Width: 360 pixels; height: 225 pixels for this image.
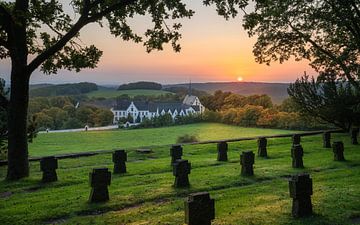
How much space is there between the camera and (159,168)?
619 inches

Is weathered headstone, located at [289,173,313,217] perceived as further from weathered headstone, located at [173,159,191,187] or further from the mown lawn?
weathered headstone, located at [173,159,191,187]

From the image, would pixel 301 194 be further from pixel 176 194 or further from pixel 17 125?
pixel 17 125

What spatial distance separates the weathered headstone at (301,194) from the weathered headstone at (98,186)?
470 cm

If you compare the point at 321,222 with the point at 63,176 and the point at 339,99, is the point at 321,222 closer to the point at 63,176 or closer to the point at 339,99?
the point at 63,176

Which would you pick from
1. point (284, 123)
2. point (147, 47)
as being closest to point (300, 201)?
point (147, 47)

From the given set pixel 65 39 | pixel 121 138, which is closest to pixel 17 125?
pixel 65 39

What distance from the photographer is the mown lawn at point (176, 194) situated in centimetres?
863

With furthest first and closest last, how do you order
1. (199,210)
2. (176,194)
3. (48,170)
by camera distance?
1. (48,170)
2. (176,194)
3. (199,210)

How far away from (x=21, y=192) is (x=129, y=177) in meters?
3.57

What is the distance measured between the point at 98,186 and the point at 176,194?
2204 mm

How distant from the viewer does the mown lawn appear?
8.63 m

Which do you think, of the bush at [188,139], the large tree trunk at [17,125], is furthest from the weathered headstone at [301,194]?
the bush at [188,139]

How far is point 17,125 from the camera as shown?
14.0 metres

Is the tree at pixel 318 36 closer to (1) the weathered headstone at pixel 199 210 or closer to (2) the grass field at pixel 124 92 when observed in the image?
(1) the weathered headstone at pixel 199 210
